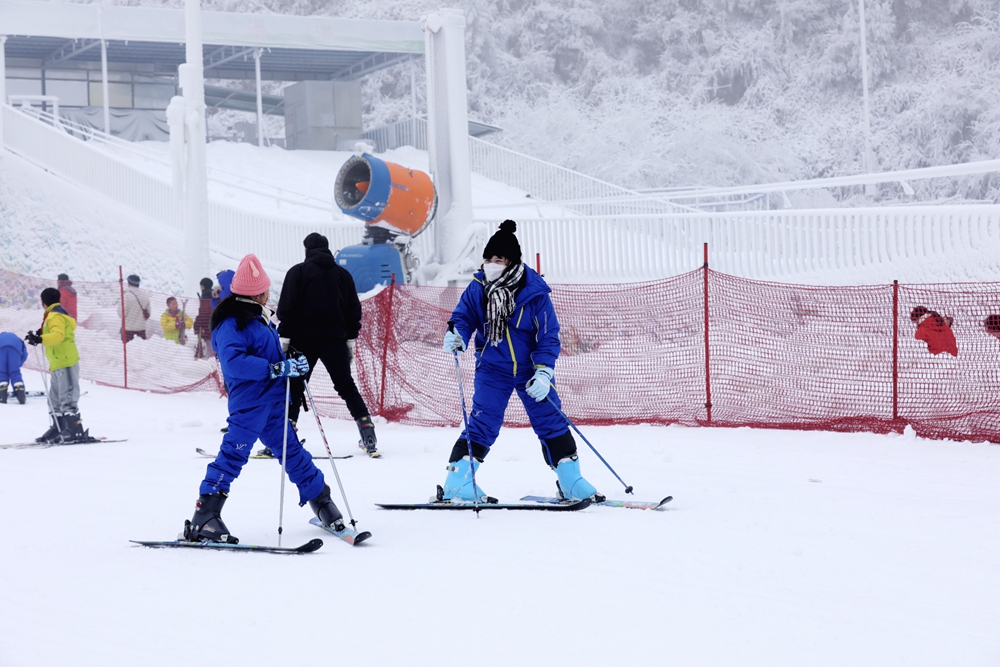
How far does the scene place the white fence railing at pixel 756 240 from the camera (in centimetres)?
1198

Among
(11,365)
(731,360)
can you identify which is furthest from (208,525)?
(11,365)

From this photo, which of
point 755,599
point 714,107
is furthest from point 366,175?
point 714,107

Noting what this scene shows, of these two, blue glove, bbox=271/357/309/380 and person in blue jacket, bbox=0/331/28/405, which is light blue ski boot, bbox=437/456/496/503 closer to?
blue glove, bbox=271/357/309/380

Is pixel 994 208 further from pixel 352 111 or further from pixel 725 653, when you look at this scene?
pixel 352 111

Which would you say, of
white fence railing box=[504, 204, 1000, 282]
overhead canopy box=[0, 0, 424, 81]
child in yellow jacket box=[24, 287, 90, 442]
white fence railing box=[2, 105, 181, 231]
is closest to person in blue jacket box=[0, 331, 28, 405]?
child in yellow jacket box=[24, 287, 90, 442]

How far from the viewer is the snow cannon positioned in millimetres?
13320

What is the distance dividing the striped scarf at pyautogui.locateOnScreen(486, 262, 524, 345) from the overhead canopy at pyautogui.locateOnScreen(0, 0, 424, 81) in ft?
86.2

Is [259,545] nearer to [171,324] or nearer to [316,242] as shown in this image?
[316,242]

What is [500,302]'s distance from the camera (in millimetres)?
6109

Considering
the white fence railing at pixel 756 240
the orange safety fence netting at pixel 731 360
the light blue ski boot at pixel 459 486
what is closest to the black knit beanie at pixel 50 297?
the orange safety fence netting at pixel 731 360

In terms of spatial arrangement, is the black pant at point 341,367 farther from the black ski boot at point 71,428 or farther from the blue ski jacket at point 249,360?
the blue ski jacket at point 249,360

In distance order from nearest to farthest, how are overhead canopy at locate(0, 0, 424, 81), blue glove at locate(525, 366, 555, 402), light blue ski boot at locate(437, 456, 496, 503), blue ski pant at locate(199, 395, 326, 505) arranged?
blue ski pant at locate(199, 395, 326, 505) → blue glove at locate(525, 366, 555, 402) → light blue ski boot at locate(437, 456, 496, 503) → overhead canopy at locate(0, 0, 424, 81)

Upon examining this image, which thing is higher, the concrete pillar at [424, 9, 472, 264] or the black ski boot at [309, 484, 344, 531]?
Answer: the concrete pillar at [424, 9, 472, 264]

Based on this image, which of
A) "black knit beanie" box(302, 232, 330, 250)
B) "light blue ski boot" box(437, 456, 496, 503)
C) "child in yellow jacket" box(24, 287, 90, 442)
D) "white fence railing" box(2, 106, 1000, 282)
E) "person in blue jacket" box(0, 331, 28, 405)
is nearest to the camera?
"light blue ski boot" box(437, 456, 496, 503)
